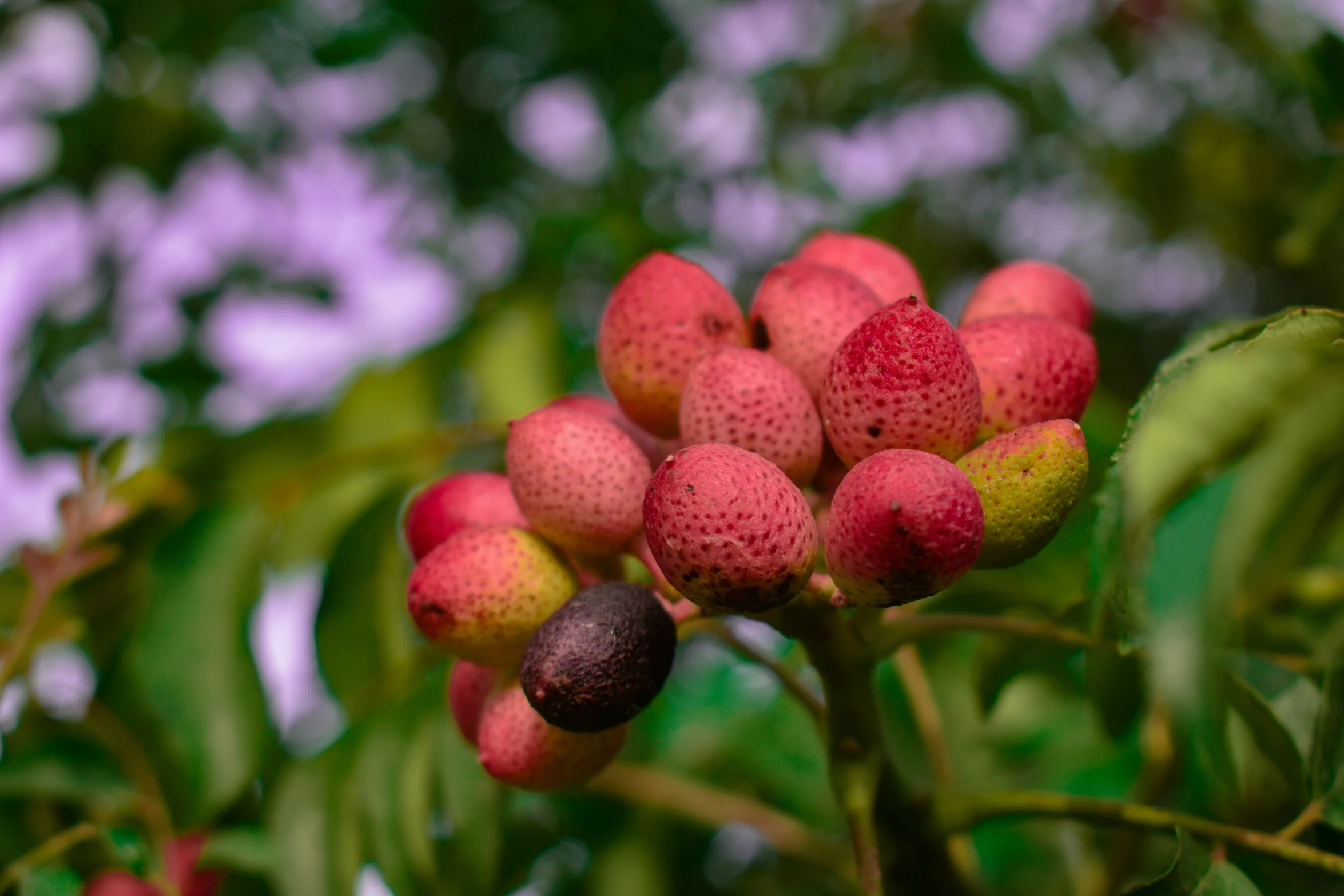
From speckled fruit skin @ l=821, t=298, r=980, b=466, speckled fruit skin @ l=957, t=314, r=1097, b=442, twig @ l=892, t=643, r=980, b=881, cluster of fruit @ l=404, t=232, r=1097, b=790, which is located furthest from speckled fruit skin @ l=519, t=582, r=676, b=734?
twig @ l=892, t=643, r=980, b=881

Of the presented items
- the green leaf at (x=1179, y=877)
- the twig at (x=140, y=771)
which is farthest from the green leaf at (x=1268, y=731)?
the twig at (x=140, y=771)

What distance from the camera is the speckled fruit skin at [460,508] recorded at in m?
1.08

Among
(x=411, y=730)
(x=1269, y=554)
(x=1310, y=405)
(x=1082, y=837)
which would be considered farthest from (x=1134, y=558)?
(x=1082, y=837)

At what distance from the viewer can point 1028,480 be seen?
842 mm

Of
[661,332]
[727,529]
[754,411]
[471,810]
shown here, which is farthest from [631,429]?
[471,810]

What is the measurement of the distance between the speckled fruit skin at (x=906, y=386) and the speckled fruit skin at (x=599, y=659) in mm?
241

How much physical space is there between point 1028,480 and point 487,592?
481 millimetres

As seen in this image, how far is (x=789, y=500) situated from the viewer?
0.85m

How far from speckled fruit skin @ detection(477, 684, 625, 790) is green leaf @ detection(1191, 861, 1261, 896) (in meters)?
0.56

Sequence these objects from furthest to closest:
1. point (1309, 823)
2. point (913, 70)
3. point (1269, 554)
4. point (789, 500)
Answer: point (913, 70), point (1269, 554), point (1309, 823), point (789, 500)

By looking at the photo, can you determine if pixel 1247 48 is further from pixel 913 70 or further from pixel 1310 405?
pixel 1310 405

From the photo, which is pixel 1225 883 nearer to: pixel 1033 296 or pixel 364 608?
pixel 1033 296

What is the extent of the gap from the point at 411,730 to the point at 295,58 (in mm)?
2786

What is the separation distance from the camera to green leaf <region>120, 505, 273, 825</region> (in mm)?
1425
